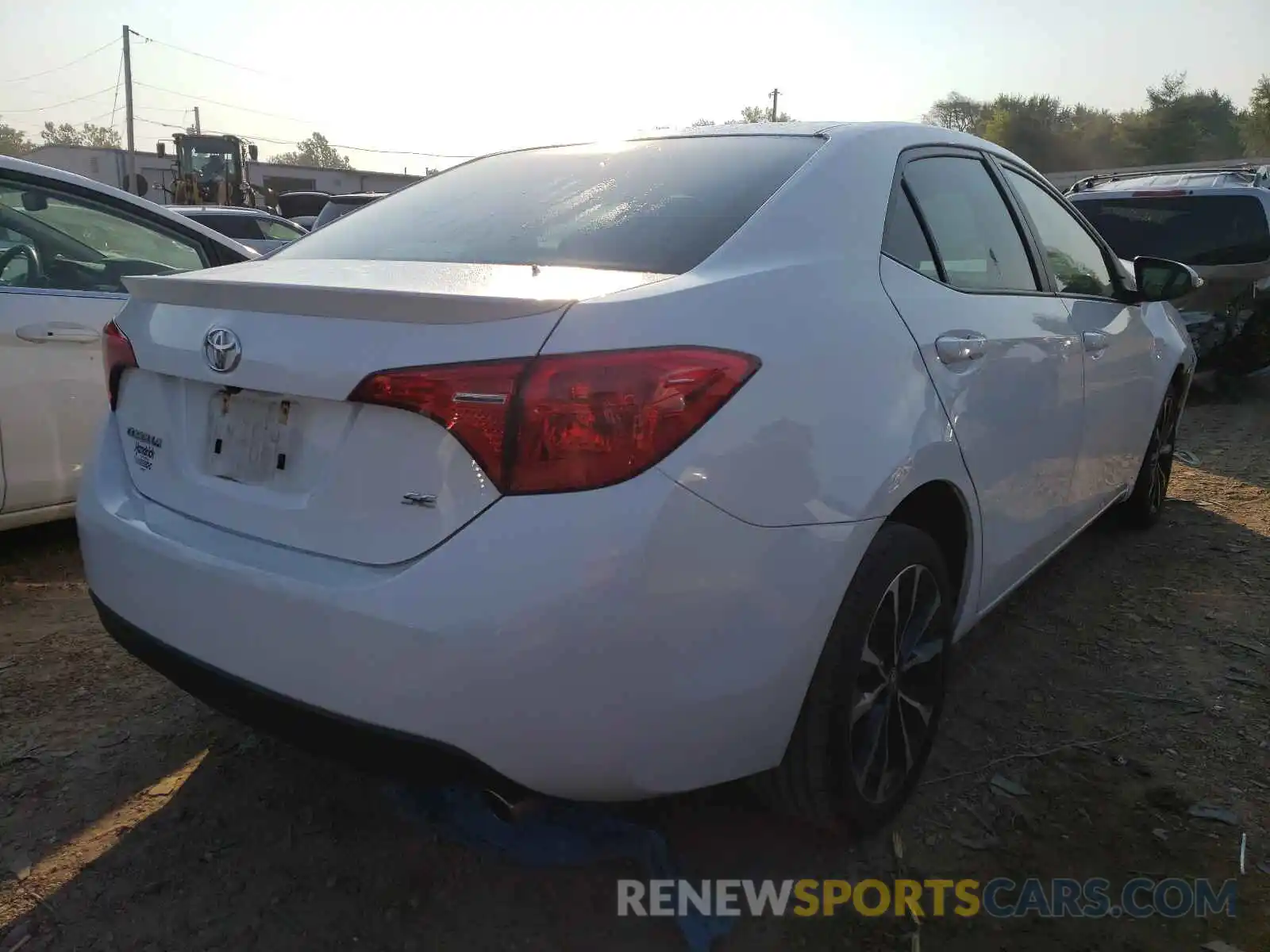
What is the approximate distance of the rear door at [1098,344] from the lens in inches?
125

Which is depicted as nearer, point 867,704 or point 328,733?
point 328,733

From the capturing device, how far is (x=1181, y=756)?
8.80 ft

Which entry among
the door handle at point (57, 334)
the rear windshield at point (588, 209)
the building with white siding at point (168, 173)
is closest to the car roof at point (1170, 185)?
the rear windshield at point (588, 209)

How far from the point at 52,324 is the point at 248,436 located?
2.20m

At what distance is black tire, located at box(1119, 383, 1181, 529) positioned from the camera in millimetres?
4340

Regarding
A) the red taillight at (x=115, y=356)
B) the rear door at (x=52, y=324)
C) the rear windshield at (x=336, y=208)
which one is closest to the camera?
the red taillight at (x=115, y=356)

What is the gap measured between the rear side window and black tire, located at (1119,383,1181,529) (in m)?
1.71

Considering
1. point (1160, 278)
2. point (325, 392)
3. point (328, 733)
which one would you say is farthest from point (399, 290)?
point (1160, 278)

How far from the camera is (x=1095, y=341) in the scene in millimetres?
3203

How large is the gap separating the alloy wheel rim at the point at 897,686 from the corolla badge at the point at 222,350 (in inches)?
53.4

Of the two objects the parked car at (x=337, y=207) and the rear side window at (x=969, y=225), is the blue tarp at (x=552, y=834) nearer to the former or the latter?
the rear side window at (x=969, y=225)

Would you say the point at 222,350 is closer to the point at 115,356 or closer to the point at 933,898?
the point at 115,356

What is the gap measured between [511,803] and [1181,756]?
6.42 feet

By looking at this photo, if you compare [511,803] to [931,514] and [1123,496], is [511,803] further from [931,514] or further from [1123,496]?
[1123,496]
